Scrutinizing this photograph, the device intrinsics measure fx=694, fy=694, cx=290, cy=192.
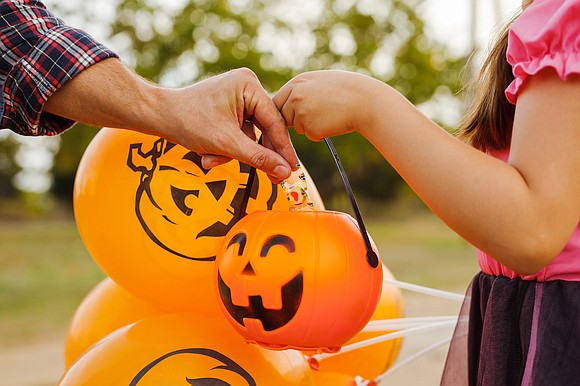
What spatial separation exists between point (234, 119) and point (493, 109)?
48 centimetres

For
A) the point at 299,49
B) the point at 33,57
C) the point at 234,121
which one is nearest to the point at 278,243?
the point at 234,121

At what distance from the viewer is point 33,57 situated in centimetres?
139

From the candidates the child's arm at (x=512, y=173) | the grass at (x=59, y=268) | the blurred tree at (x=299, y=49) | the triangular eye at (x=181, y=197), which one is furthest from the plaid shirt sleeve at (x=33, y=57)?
the blurred tree at (x=299, y=49)

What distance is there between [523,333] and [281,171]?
51 cm

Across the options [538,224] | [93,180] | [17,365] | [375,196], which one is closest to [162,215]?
[93,180]

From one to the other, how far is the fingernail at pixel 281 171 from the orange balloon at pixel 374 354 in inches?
21.7

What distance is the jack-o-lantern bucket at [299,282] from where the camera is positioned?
1.16 meters

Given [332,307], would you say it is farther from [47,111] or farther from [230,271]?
[47,111]

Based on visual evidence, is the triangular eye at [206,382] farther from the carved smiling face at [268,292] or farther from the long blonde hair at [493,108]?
the long blonde hair at [493,108]

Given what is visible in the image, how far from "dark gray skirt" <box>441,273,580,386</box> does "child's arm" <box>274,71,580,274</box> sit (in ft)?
0.46

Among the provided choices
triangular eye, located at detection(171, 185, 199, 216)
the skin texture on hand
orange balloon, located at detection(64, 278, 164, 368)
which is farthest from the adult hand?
orange balloon, located at detection(64, 278, 164, 368)

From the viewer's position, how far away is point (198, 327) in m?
1.43

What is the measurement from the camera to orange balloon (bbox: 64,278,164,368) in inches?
69.2

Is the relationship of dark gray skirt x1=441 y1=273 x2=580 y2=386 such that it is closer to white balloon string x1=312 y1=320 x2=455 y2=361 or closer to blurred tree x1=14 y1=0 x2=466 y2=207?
white balloon string x1=312 y1=320 x2=455 y2=361
